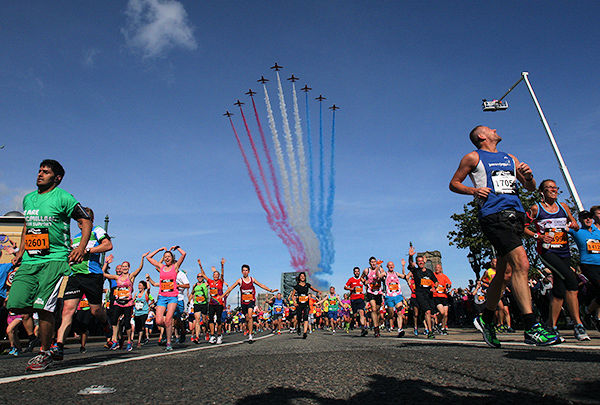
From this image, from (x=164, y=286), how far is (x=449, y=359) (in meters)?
7.42

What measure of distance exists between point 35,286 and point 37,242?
51 centimetres

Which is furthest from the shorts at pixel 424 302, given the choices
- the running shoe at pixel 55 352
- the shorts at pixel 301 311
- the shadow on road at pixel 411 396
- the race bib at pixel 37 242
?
the race bib at pixel 37 242

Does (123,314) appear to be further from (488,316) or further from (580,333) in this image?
(580,333)

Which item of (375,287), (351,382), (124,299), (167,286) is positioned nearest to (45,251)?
(351,382)

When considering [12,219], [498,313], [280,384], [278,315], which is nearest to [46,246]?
[280,384]

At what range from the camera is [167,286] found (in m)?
9.83

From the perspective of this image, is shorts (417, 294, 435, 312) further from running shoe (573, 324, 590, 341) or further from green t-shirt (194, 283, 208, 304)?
green t-shirt (194, 283, 208, 304)

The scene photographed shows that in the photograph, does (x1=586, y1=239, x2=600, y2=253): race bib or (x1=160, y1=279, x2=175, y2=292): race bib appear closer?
(x1=586, y1=239, x2=600, y2=253): race bib

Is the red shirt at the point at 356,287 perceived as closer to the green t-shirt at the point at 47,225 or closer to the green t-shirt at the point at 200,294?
the green t-shirt at the point at 200,294

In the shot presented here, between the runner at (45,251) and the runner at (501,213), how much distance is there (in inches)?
183

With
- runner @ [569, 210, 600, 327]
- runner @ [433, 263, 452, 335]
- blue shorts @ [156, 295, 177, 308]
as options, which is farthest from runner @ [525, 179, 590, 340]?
blue shorts @ [156, 295, 177, 308]

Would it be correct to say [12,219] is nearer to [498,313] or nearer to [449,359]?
[498,313]

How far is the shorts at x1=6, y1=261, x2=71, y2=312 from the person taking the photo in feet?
15.3

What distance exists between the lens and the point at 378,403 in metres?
2.26
